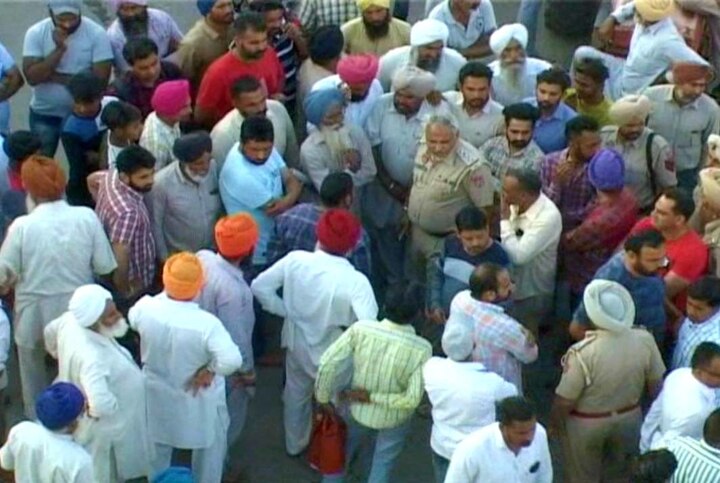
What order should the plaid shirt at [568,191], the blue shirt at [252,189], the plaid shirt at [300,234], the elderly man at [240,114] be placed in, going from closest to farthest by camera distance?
the plaid shirt at [300,234] < the blue shirt at [252,189] < the plaid shirt at [568,191] < the elderly man at [240,114]

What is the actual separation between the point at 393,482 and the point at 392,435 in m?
0.62

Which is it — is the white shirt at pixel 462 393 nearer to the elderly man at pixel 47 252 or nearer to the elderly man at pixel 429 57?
the elderly man at pixel 47 252

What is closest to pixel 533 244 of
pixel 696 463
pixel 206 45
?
pixel 696 463

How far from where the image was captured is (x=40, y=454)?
613 cm

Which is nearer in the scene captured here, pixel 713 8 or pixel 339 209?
pixel 339 209

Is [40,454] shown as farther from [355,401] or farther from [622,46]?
[622,46]

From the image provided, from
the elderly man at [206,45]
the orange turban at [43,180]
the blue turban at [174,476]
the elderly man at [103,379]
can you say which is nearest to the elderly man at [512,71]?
the elderly man at [206,45]

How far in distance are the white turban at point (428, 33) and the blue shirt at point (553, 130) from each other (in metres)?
0.92

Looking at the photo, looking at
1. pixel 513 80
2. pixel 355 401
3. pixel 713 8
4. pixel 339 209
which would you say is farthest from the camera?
pixel 713 8

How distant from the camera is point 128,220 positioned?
7.52 meters

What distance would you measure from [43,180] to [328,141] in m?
1.93

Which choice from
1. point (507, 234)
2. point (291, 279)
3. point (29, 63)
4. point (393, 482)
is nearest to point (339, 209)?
point (291, 279)

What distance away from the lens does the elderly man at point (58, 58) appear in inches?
365

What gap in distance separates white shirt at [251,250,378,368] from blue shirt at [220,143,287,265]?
26.1 inches
